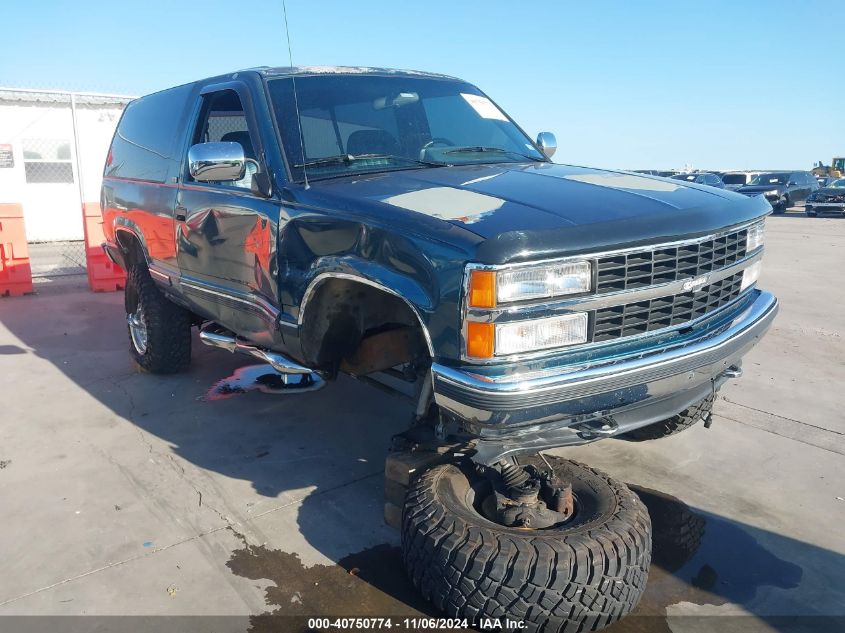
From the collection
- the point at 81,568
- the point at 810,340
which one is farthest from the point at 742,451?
the point at 81,568

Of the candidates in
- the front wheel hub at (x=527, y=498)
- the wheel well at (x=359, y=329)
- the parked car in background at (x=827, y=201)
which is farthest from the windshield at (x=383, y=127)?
the parked car in background at (x=827, y=201)

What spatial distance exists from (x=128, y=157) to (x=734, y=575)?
5023 millimetres

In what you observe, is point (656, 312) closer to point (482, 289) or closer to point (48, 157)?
point (482, 289)

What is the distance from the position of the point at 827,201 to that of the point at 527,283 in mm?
24855

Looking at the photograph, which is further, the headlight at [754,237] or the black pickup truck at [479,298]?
the headlight at [754,237]

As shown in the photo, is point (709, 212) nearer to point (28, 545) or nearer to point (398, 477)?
point (398, 477)

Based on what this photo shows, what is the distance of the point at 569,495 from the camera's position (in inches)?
121

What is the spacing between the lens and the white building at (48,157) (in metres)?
14.3

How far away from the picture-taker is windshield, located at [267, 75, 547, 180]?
12.0ft

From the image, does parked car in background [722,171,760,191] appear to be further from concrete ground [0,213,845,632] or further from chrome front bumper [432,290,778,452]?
chrome front bumper [432,290,778,452]

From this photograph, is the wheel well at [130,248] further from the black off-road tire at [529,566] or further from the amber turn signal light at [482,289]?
the amber turn signal light at [482,289]

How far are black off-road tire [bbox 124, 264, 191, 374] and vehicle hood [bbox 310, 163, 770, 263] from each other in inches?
103

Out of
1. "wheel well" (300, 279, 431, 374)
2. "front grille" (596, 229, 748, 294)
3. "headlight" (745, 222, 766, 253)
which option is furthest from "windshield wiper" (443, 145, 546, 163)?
"front grille" (596, 229, 748, 294)

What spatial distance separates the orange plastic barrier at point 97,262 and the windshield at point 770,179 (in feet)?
79.1
